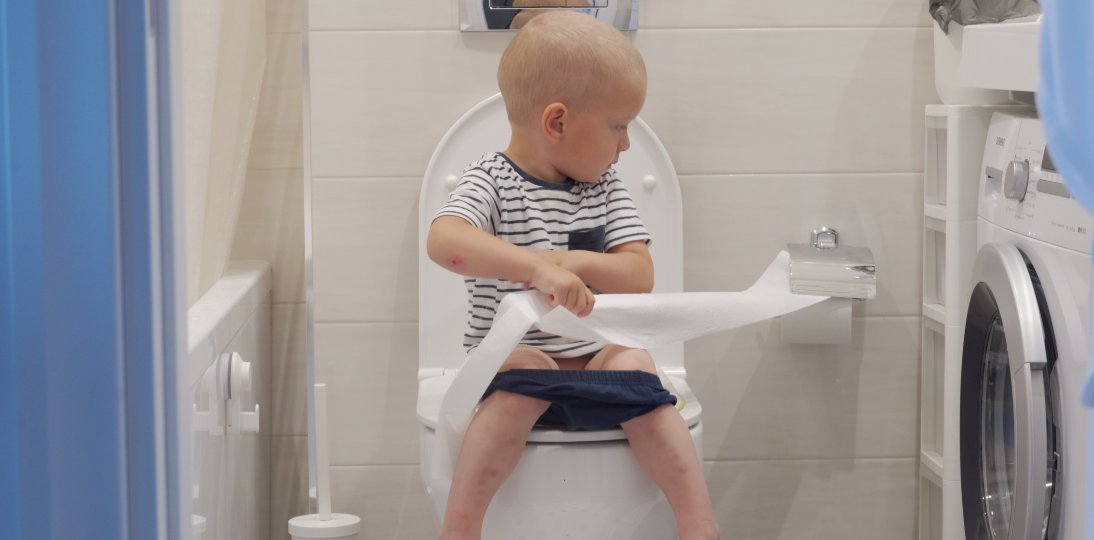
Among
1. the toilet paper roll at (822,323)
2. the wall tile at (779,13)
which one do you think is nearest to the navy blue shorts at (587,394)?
the toilet paper roll at (822,323)

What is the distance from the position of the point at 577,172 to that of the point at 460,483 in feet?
1.35

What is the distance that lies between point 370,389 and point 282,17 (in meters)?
0.66

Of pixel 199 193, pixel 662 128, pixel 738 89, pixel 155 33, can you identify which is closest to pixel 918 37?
pixel 738 89

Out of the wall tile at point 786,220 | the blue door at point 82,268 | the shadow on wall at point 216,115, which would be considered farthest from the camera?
the wall tile at point 786,220

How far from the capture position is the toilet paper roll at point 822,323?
1718 mm

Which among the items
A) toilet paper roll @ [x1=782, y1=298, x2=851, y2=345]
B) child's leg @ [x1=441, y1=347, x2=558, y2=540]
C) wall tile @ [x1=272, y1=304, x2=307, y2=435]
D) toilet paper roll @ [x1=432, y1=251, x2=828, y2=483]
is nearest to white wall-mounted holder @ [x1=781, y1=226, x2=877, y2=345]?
toilet paper roll @ [x1=782, y1=298, x2=851, y2=345]

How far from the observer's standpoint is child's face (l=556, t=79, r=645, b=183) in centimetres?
139

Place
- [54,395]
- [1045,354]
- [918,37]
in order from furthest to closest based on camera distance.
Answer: [918,37]
[1045,354]
[54,395]

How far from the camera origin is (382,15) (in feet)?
5.81

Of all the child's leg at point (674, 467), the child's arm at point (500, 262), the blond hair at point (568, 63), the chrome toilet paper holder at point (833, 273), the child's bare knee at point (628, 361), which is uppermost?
the blond hair at point (568, 63)

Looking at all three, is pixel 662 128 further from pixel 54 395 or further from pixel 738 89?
pixel 54 395

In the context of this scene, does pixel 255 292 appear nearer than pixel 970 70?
No

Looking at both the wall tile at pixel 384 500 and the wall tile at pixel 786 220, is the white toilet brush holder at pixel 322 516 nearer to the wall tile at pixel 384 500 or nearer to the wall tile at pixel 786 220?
the wall tile at pixel 384 500

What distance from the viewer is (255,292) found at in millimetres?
1871
